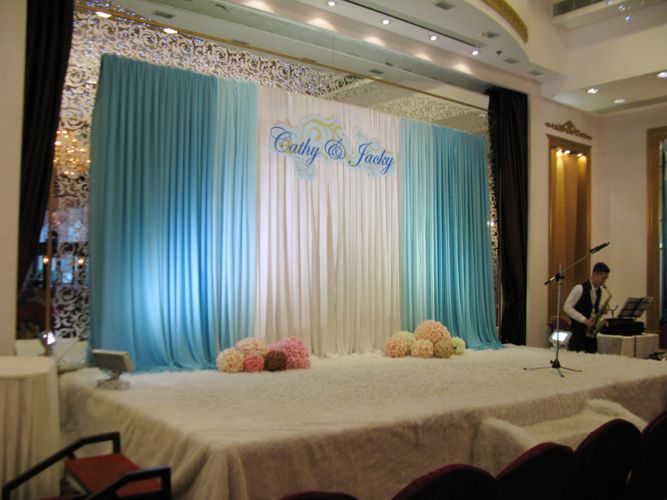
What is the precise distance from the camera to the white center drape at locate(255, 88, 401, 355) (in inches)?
247

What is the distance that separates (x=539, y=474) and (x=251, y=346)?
328cm

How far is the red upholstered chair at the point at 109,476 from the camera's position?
275 centimetres

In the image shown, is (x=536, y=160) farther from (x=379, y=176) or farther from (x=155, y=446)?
(x=155, y=446)

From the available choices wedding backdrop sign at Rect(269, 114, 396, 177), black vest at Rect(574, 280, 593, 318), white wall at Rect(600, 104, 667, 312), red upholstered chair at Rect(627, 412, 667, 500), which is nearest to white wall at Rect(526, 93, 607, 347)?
black vest at Rect(574, 280, 593, 318)

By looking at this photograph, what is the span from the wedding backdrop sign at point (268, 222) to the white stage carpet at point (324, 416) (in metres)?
0.72

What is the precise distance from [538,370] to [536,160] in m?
3.80

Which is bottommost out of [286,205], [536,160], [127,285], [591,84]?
[127,285]

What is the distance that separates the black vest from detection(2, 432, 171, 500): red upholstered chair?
18.4 ft

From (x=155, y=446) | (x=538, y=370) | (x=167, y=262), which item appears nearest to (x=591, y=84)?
(x=538, y=370)

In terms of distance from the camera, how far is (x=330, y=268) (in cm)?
676

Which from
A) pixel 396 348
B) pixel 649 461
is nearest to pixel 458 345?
pixel 396 348

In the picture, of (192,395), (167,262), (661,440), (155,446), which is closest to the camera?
(661,440)

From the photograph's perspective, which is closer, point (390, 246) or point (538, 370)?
point (538, 370)

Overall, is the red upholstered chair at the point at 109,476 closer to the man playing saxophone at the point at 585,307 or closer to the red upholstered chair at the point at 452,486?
the red upholstered chair at the point at 452,486
